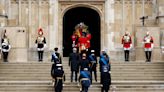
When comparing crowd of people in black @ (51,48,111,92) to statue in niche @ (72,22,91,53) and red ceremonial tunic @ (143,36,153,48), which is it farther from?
red ceremonial tunic @ (143,36,153,48)

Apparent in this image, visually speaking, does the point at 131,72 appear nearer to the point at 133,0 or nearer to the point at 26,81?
the point at 26,81

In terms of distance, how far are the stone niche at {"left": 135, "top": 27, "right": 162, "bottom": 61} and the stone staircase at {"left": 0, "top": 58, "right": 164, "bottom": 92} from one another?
119 inches

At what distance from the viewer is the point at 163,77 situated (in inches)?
1287

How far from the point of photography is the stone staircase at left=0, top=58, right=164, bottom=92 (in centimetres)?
2983

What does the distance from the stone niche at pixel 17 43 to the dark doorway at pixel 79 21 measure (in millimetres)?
4796

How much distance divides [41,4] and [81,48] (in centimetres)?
523

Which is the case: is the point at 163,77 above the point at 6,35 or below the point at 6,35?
below

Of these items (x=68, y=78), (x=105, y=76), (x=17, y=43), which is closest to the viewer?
(x=105, y=76)

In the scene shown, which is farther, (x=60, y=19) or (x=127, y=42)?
(x=60, y=19)

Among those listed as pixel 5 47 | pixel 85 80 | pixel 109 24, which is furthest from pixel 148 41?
pixel 85 80

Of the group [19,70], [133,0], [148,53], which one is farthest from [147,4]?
[19,70]

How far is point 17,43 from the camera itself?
37.4 m

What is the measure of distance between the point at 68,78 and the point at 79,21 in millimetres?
11163

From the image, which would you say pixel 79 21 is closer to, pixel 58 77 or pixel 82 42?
pixel 82 42
